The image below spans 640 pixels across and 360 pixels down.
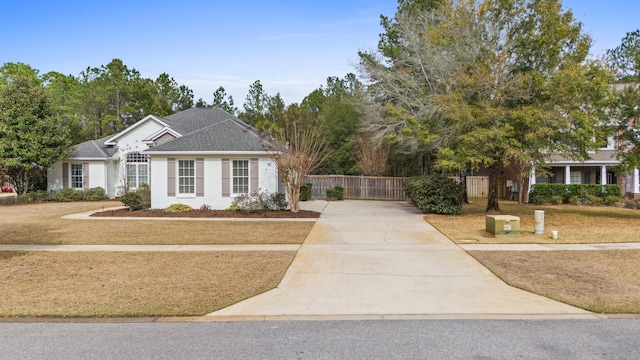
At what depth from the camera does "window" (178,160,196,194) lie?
68.3ft

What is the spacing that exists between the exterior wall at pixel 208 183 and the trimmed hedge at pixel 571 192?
52.8 feet

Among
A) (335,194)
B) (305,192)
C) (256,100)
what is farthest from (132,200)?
(256,100)

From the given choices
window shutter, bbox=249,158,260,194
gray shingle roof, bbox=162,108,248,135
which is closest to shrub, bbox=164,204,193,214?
window shutter, bbox=249,158,260,194

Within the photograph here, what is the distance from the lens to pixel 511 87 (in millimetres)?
17844

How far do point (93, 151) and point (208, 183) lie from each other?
13.0 meters

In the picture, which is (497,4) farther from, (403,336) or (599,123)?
(403,336)

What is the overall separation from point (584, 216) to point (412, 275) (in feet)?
45.4

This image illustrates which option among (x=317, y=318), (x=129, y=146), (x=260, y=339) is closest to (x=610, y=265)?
(x=317, y=318)

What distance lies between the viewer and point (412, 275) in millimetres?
8898

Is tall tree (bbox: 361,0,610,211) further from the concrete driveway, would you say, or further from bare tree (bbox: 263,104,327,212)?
the concrete driveway

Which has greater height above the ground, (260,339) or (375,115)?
(375,115)

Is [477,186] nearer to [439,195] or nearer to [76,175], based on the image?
[439,195]

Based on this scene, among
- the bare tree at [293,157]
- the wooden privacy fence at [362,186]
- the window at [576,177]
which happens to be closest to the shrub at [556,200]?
the window at [576,177]

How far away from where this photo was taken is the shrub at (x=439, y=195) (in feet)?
65.8
